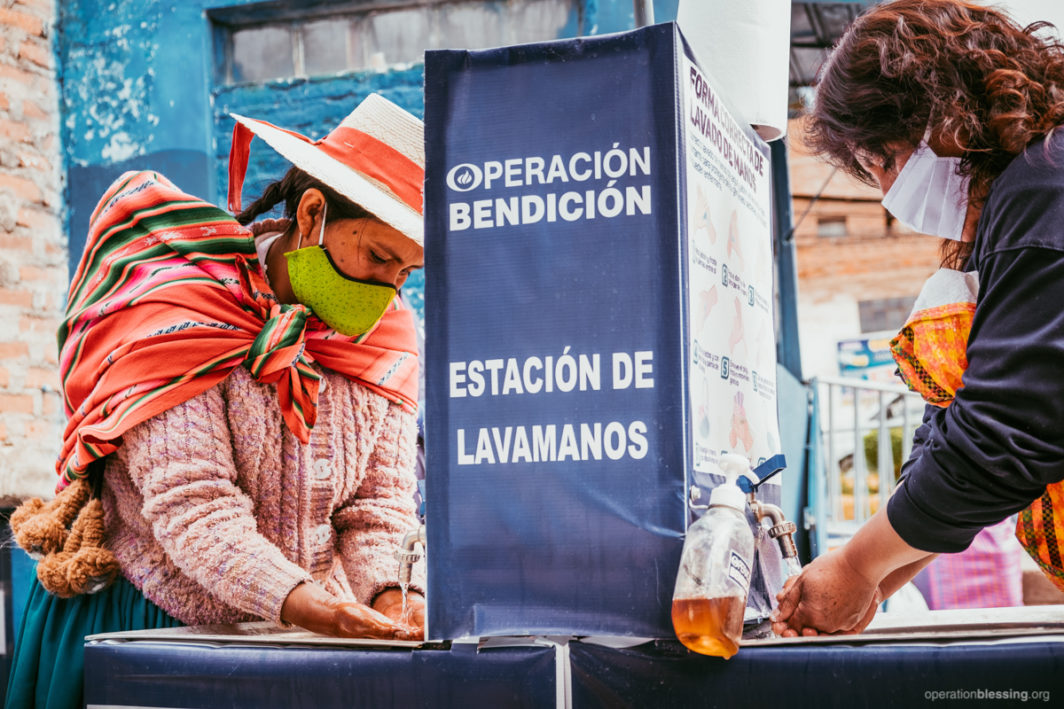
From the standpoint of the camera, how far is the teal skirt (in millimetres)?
1882

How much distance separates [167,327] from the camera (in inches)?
71.4

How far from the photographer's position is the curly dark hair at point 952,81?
1387 millimetres

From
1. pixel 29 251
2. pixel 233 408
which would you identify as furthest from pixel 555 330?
pixel 29 251

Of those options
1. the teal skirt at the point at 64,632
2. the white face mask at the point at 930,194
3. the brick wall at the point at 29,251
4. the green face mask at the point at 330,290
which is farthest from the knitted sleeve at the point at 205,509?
the brick wall at the point at 29,251

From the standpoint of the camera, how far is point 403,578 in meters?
1.47

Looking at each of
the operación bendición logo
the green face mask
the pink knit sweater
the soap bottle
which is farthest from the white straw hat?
the soap bottle

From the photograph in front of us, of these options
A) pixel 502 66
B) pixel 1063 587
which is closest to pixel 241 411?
pixel 502 66

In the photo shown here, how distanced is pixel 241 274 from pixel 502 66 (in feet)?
2.75

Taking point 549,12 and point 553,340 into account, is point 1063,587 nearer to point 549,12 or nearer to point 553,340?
point 553,340

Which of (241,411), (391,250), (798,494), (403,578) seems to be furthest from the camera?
(798,494)

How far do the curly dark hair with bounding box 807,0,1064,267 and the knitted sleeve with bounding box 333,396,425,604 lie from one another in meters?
1.08

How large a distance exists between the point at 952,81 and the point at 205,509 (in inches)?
51.2

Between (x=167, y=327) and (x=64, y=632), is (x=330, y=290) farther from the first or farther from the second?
(x=64, y=632)

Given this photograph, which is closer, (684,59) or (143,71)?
(684,59)
